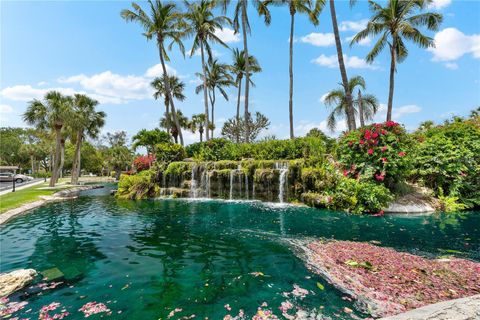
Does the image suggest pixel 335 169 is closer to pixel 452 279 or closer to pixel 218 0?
pixel 452 279

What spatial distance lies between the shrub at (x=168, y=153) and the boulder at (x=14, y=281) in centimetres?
1878

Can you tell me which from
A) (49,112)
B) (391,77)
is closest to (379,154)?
(391,77)

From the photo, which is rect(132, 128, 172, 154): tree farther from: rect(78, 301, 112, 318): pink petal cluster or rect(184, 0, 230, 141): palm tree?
rect(78, 301, 112, 318): pink petal cluster

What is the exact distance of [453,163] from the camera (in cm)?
1353

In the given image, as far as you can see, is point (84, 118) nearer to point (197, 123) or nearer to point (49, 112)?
point (49, 112)

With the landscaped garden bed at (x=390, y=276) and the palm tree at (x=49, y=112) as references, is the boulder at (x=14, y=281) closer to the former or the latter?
the landscaped garden bed at (x=390, y=276)

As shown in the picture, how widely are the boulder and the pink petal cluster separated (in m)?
1.76

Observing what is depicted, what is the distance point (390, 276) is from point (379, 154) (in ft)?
32.0

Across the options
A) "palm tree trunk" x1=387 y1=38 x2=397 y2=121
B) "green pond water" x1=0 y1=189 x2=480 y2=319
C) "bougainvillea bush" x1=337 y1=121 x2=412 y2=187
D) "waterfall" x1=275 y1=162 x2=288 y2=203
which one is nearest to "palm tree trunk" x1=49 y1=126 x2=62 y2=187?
"green pond water" x1=0 y1=189 x2=480 y2=319

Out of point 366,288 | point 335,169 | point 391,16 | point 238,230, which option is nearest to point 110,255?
point 238,230

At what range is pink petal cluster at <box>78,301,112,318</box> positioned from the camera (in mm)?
4152

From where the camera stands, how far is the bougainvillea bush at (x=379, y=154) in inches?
516

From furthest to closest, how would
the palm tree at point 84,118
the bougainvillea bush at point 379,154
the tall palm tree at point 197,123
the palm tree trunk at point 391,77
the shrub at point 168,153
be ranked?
1. the tall palm tree at point 197,123
2. the palm tree at point 84,118
3. the shrub at point 168,153
4. the palm tree trunk at point 391,77
5. the bougainvillea bush at point 379,154

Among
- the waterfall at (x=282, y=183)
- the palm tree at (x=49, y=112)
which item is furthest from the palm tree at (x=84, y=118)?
the waterfall at (x=282, y=183)
